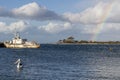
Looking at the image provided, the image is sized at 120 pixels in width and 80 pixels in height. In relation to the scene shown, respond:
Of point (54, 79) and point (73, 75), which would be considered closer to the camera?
point (54, 79)

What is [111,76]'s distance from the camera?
229ft

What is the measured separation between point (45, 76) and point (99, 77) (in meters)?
10.2

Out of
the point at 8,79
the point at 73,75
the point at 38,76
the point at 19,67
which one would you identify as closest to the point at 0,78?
the point at 8,79

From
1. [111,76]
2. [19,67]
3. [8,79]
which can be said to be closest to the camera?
[8,79]

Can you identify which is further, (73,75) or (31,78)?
(73,75)

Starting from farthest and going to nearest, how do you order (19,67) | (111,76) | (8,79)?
(19,67) → (111,76) → (8,79)

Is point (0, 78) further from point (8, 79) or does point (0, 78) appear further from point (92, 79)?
point (92, 79)

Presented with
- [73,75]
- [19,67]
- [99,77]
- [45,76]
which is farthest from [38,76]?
[19,67]

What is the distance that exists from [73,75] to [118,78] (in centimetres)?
922

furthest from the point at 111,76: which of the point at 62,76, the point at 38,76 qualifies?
the point at 38,76

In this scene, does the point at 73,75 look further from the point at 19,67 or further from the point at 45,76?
the point at 19,67

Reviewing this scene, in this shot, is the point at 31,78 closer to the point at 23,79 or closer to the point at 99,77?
the point at 23,79

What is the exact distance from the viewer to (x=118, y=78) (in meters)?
66.6

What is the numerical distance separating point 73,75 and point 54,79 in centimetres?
655
